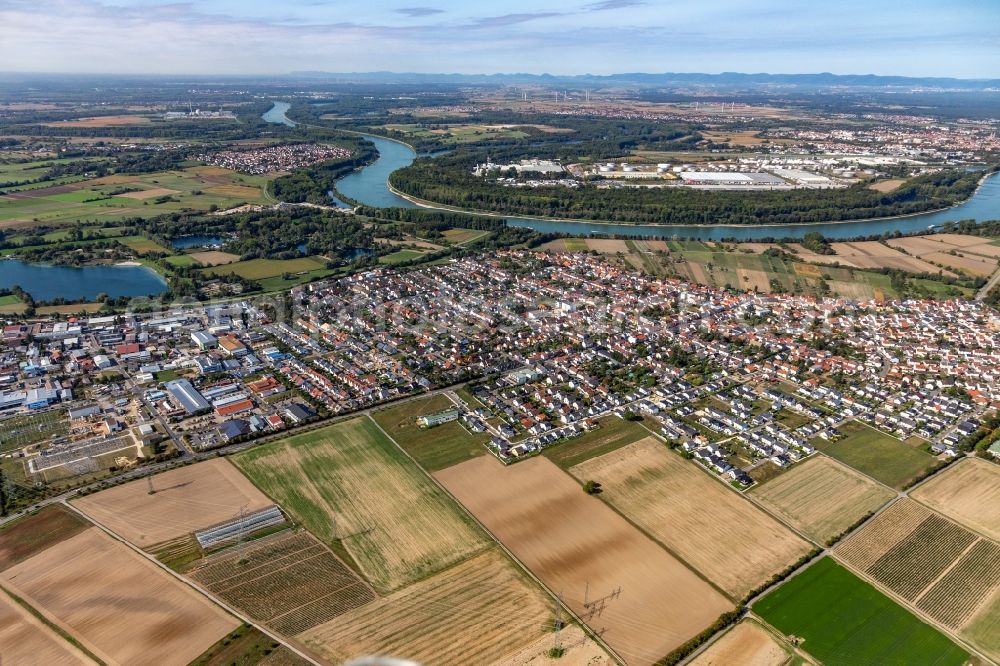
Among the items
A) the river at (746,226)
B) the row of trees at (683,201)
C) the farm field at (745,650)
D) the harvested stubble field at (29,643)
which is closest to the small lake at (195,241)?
the river at (746,226)

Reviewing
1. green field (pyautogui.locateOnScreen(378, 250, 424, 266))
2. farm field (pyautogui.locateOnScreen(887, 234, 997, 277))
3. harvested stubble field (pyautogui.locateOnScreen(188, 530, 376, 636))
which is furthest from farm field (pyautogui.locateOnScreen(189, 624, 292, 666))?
farm field (pyautogui.locateOnScreen(887, 234, 997, 277))

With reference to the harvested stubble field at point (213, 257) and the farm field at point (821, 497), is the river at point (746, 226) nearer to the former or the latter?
the harvested stubble field at point (213, 257)

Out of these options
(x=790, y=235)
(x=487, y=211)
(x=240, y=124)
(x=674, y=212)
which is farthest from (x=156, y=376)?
(x=240, y=124)

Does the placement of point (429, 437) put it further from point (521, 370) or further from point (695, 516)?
point (695, 516)

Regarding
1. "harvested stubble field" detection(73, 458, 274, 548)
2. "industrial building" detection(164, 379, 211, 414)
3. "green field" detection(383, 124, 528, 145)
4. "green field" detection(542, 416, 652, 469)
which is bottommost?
"harvested stubble field" detection(73, 458, 274, 548)

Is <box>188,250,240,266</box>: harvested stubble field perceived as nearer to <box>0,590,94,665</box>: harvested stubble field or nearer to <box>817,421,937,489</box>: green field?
<box>0,590,94,665</box>: harvested stubble field

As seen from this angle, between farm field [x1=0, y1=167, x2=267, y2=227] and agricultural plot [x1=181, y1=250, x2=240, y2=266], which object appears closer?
agricultural plot [x1=181, y1=250, x2=240, y2=266]

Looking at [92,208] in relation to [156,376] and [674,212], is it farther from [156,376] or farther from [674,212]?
[674,212]
